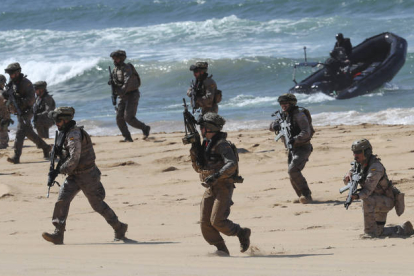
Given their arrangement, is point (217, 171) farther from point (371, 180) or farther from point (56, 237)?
point (56, 237)

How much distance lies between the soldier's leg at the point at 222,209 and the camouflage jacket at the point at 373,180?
51.3 inches

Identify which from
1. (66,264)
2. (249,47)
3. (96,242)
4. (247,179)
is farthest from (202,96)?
(249,47)

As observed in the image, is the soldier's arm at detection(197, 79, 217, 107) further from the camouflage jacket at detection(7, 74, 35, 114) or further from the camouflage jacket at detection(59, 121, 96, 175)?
the camouflage jacket at detection(59, 121, 96, 175)

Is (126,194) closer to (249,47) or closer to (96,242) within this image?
(96,242)

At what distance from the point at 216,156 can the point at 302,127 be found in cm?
282

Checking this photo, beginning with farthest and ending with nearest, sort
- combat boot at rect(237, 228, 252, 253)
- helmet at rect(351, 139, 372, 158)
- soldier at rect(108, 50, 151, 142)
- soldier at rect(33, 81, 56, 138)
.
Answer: soldier at rect(33, 81, 56, 138)
soldier at rect(108, 50, 151, 142)
helmet at rect(351, 139, 372, 158)
combat boot at rect(237, 228, 252, 253)

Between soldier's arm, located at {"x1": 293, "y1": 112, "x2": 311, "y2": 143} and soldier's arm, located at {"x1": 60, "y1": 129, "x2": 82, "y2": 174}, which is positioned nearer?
soldier's arm, located at {"x1": 60, "y1": 129, "x2": 82, "y2": 174}

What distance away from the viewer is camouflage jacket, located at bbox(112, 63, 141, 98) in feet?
50.7

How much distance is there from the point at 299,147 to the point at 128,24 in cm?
3701

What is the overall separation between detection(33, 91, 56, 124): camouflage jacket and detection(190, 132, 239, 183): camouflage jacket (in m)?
8.92

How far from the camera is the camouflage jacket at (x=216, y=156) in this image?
727cm

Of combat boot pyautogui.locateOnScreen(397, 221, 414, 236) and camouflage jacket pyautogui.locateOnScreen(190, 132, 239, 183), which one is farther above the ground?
camouflage jacket pyautogui.locateOnScreen(190, 132, 239, 183)

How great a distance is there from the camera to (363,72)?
2439cm

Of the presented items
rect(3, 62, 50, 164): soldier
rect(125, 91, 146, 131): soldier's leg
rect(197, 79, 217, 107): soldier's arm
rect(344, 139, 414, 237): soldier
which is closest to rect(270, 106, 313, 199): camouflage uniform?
rect(344, 139, 414, 237): soldier
